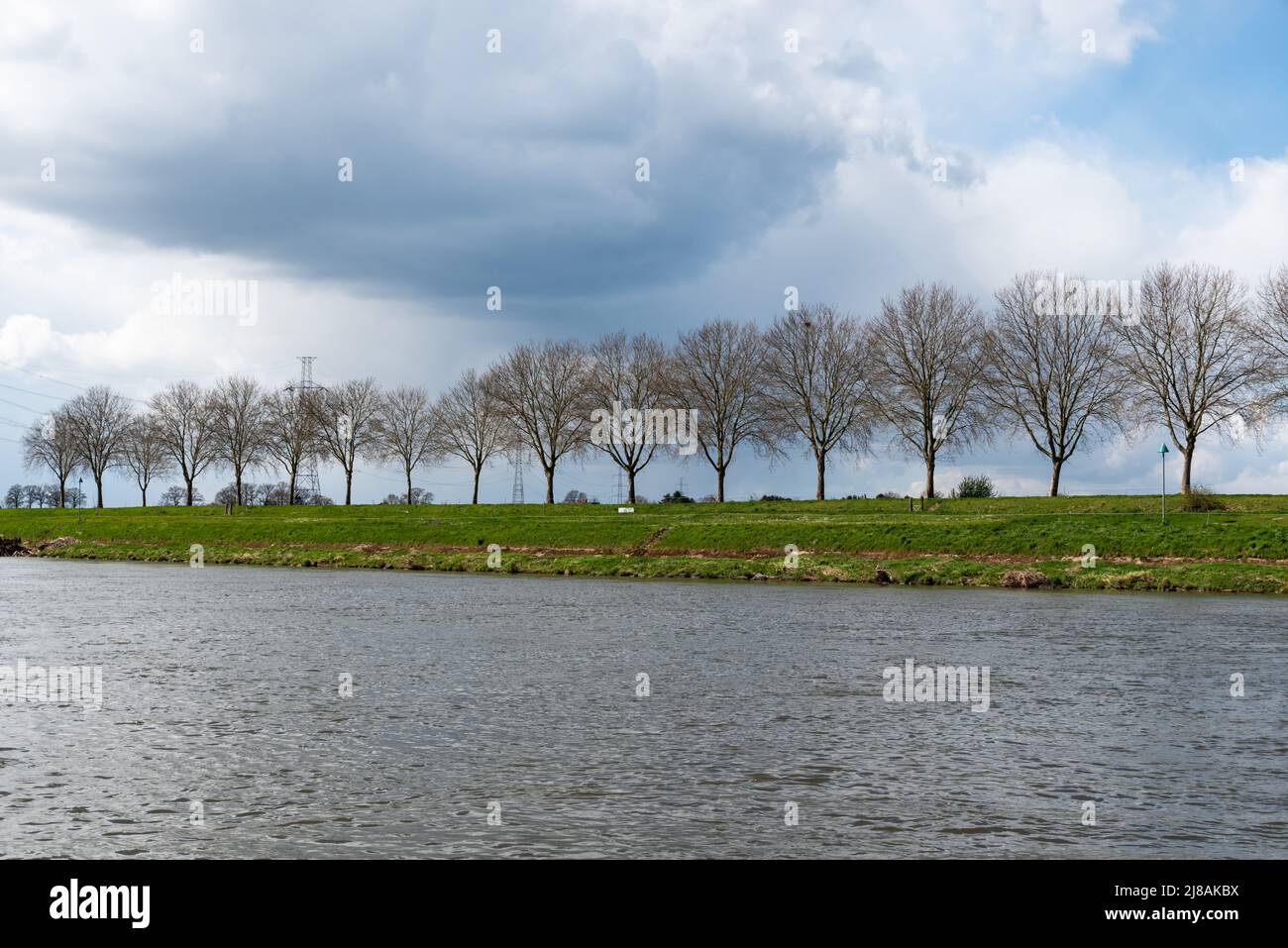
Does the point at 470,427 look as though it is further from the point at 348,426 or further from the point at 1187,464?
the point at 1187,464

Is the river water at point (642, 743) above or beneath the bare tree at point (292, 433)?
beneath

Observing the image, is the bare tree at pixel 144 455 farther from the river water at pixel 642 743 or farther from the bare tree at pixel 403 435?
the river water at pixel 642 743

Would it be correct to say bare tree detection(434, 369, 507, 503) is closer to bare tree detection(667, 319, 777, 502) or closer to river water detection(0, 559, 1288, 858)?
bare tree detection(667, 319, 777, 502)

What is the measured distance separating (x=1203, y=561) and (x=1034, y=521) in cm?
1215

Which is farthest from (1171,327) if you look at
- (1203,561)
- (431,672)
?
(431,672)

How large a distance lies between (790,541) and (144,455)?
3845 inches

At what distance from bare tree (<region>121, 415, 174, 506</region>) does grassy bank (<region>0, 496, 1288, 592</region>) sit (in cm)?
3551

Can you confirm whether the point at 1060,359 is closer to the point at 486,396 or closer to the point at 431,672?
the point at 486,396

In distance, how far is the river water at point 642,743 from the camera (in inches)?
406

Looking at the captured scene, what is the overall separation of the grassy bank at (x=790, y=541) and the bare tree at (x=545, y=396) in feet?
27.4

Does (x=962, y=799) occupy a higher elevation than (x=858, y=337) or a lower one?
lower

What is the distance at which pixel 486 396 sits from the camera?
10588 centimetres

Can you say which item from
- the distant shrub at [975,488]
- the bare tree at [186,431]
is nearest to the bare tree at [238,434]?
the bare tree at [186,431]

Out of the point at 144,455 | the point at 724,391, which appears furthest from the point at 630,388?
the point at 144,455
